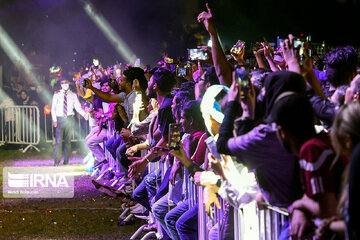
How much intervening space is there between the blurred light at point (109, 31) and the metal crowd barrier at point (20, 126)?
909 cm

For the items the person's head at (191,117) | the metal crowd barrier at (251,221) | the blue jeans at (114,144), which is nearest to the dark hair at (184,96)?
the person's head at (191,117)

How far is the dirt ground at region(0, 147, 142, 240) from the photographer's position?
7.23 m

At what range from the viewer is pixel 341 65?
4227mm

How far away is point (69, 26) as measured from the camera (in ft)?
94.2

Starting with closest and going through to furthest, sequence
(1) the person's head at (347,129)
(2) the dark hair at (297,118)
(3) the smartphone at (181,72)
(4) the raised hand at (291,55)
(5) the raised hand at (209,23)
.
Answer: (1) the person's head at (347,129) < (2) the dark hair at (297,118) < (4) the raised hand at (291,55) < (5) the raised hand at (209,23) < (3) the smartphone at (181,72)

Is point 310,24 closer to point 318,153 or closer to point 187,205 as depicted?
point 187,205

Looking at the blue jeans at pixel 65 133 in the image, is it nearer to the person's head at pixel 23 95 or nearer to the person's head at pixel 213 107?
the person's head at pixel 23 95

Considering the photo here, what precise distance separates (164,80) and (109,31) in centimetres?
2189

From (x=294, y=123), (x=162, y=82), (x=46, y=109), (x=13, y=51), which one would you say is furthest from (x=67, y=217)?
(x=13, y=51)

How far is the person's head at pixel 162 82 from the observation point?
22.5 feet

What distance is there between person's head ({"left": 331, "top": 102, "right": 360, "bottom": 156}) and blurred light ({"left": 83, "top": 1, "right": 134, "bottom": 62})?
25.2 meters

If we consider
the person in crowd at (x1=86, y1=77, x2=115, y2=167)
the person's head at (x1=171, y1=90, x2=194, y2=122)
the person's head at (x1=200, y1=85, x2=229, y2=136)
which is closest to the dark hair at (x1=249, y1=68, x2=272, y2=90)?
the person's head at (x1=200, y1=85, x2=229, y2=136)

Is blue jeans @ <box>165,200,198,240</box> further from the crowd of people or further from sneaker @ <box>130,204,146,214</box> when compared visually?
sneaker @ <box>130,204,146,214</box>

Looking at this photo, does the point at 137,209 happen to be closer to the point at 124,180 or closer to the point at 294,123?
the point at 124,180
